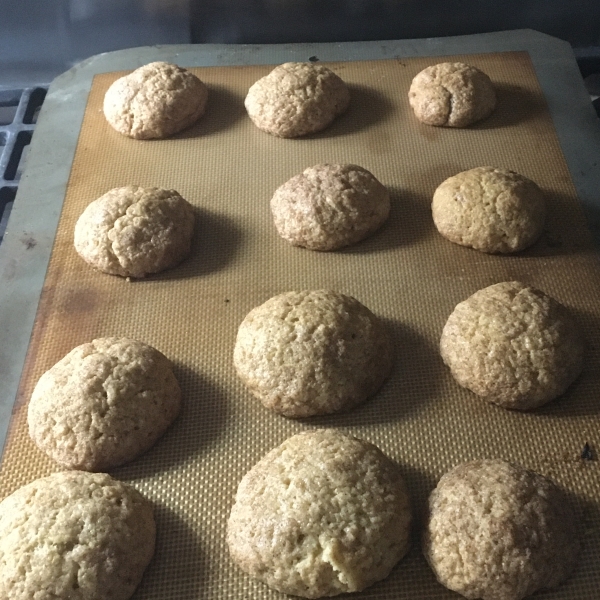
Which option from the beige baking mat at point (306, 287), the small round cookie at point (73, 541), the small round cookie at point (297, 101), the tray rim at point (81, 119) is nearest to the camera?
the small round cookie at point (73, 541)

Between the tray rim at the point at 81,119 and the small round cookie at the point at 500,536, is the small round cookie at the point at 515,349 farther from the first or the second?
the tray rim at the point at 81,119

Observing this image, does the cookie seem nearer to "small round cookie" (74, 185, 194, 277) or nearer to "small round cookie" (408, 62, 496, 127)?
"small round cookie" (408, 62, 496, 127)

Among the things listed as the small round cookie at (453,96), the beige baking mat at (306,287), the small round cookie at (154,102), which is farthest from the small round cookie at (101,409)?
the small round cookie at (453,96)

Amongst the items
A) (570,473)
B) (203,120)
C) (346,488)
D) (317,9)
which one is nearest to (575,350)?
(570,473)

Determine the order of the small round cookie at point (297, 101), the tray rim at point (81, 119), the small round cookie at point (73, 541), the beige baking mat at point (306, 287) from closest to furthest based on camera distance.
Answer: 1. the small round cookie at point (73, 541)
2. the beige baking mat at point (306, 287)
3. the tray rim at point (81, 119)
4. the small round cookie at point (297, 101)

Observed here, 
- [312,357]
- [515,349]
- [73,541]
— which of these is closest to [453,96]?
[515,349]

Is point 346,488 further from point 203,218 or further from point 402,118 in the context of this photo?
point 402,118

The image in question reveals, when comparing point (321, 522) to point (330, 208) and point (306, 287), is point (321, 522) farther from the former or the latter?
point (330, 208)
